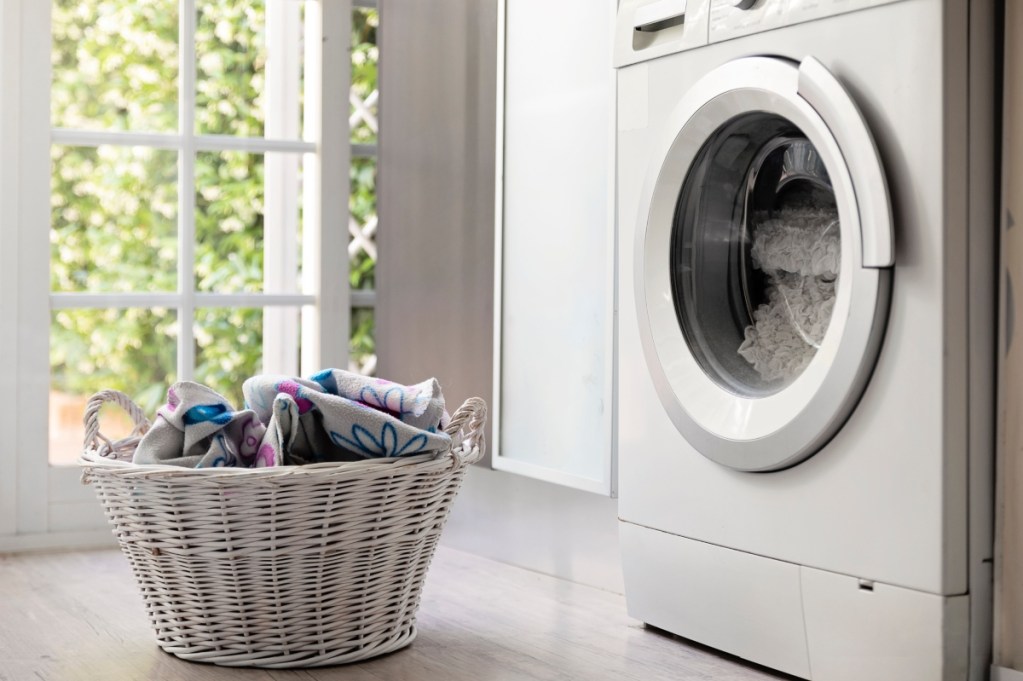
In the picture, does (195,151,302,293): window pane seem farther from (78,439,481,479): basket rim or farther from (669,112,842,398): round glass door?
(669,112,842,398): round glass door

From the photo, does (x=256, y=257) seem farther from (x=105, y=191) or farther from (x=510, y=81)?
(x=510, y=81)

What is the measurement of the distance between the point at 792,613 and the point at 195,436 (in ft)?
2.57

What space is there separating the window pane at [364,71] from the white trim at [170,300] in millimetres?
501

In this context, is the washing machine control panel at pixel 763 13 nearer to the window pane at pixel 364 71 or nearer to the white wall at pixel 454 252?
the white wall at pixel 454 252

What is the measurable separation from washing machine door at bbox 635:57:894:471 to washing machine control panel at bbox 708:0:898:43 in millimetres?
50

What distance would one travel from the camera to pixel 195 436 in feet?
4.75

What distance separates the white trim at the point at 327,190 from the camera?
102 inches

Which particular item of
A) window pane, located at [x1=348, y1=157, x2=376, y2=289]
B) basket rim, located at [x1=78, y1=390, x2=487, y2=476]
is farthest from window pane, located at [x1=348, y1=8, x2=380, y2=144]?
basket rim, located at [x1=78, y1=390, x2=487, y2=476]

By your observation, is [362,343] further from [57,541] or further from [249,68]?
[57,541]

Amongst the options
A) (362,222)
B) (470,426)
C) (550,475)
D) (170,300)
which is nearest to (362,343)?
(362,222)

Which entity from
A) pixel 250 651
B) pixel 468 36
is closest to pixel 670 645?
pixel 250 651

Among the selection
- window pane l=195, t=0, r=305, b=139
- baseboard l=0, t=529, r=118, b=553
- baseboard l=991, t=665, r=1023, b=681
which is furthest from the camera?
window pane l=195, t=0, r=305, b=139

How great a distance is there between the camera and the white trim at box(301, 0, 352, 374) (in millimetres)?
2592

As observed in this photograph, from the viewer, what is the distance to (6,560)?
219 cm
